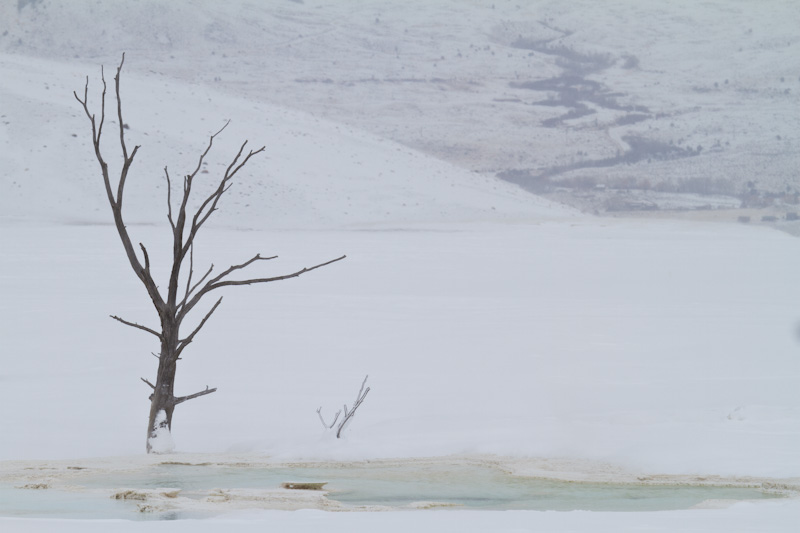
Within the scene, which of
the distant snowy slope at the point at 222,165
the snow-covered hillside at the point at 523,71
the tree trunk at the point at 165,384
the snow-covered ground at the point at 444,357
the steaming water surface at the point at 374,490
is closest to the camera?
the steaming water surface at the point at 374,490

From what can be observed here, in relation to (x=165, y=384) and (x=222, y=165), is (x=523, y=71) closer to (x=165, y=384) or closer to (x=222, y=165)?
(x=222, y=165)

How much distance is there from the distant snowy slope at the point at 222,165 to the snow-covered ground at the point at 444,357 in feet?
9.85

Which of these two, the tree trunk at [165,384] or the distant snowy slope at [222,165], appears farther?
the distant snowy slope at [222,165]

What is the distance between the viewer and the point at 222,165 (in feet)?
145

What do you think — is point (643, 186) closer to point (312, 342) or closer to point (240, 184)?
point (240, 184)

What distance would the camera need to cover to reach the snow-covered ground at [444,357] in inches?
293

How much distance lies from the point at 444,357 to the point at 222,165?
3236cm

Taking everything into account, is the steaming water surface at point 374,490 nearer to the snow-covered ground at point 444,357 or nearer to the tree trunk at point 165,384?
the snow-covered ground at point 444,357

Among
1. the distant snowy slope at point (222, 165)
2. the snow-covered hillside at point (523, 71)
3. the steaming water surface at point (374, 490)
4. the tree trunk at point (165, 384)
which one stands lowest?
the steaming water surface at point (374, 490)

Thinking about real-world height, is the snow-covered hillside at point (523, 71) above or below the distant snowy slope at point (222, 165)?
above

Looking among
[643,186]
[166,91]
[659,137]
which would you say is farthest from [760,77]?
[166,91]

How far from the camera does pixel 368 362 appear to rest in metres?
12.5

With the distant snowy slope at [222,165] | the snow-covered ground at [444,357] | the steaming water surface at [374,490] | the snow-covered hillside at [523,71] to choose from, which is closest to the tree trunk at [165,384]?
the snow-covered ground at [444,357]

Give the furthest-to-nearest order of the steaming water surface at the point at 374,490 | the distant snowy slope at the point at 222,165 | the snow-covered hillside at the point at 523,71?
1. the snow-covered hillside at the point at 523,71
2. the distant snowy slope at the point at 222,165
3. the steaming water surface at the point at 374,490
